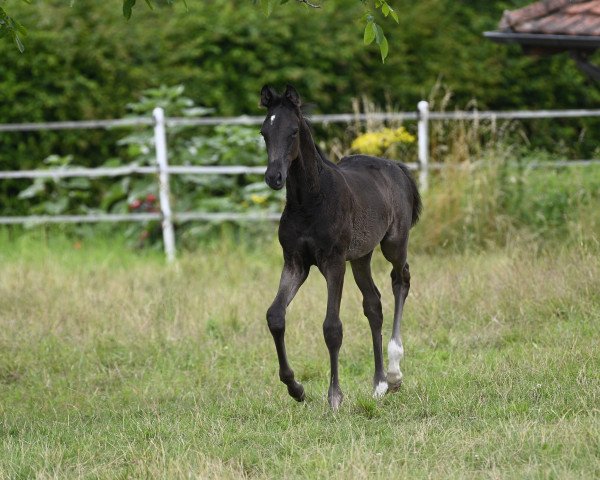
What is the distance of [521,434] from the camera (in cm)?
564

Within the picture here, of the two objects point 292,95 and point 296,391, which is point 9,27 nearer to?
point 292,95

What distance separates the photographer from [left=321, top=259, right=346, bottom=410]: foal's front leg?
6527 millimetres

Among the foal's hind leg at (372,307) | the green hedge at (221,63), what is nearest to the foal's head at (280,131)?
the foal's hind leg at (372,307)

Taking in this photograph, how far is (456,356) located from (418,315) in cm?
105

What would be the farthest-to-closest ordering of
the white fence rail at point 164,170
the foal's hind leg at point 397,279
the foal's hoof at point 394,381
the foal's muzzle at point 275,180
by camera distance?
the white fence rail at point 164,170 → the foal's hind leg at point 397,279 → the foal's hoof at point 394,381 → the foal's muzzle at point 275,180

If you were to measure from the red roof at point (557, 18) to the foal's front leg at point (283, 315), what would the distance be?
14.9 ft

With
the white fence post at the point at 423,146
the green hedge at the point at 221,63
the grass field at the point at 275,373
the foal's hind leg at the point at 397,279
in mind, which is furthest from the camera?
the green hedge at the point at 221,63

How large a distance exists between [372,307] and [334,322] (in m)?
0.76

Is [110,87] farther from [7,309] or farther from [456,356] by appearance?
[456,356]

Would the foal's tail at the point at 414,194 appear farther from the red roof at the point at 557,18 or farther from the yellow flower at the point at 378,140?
the yellow flower at the point at 378,140

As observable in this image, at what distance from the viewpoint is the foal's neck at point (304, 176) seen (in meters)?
6.52

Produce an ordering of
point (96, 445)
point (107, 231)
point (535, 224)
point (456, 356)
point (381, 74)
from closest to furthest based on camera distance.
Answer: point (96, 445) → point (456, 356) → point (535, 224) → point (107, 231) → point (381, 74)

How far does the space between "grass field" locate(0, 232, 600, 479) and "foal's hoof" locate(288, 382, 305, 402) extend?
0.28 ft

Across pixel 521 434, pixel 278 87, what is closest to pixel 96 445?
pixel 521 434
